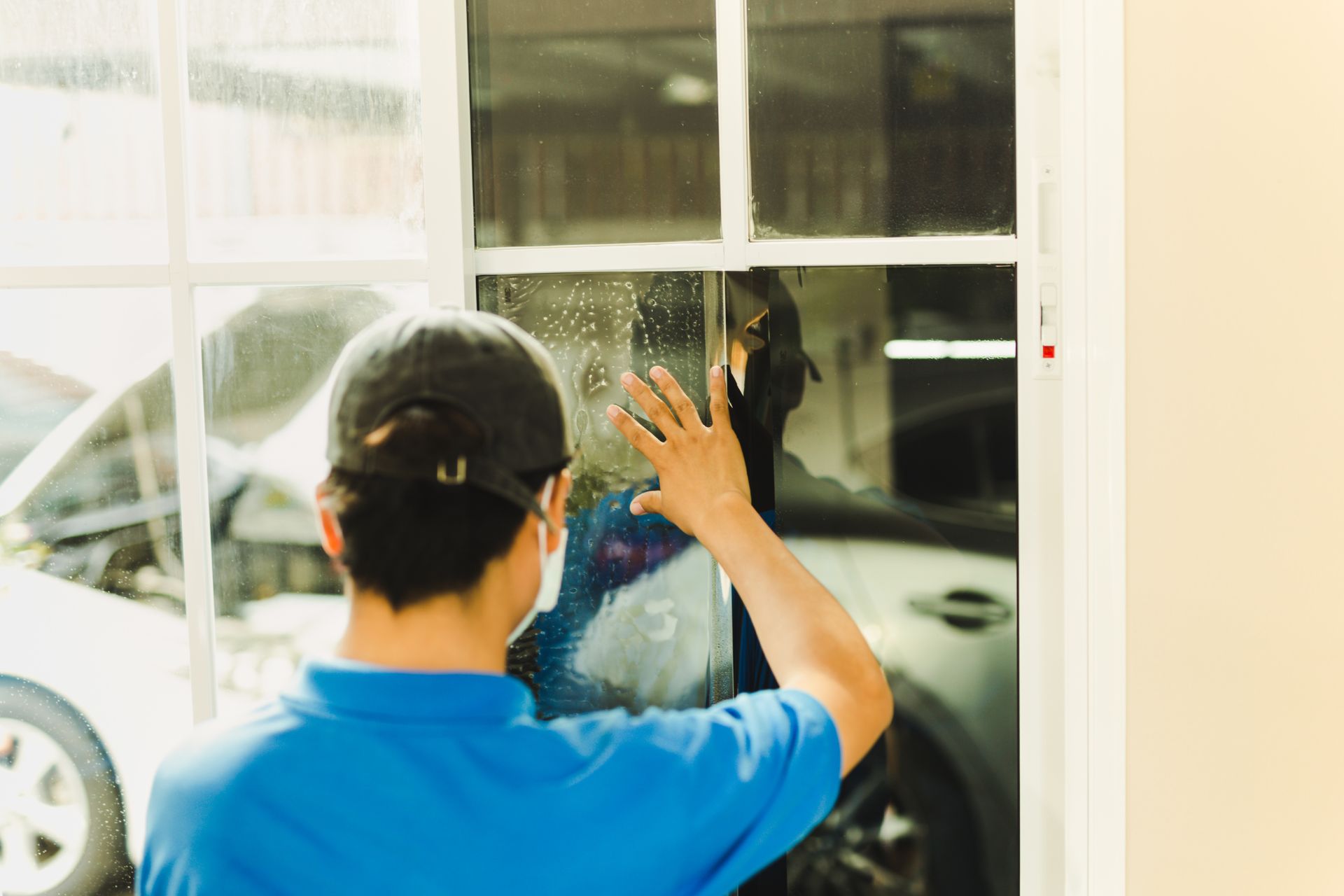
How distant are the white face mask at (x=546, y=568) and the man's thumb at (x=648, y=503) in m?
0.31

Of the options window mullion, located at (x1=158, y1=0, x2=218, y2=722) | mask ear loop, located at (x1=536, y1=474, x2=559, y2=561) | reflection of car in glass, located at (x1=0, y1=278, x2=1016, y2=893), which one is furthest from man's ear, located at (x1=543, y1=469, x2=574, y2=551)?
window mullion, located at (x1=158, y1=0, x2=218, y2=722)

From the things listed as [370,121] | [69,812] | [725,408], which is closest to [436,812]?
[725,408]

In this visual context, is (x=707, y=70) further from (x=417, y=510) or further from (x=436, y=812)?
(x=436, y=812)

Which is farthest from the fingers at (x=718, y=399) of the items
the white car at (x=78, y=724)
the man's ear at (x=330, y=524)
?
the white car at (x=78, y=724)

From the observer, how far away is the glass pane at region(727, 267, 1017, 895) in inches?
47.5

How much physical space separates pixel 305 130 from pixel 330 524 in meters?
0.74

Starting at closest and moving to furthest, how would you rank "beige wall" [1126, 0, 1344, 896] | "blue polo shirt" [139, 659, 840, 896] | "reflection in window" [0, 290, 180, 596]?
1. "blue polo shirt" [139, 659, 840, 896]
2. "beige wall" [1126, 0, 1344, 896]
3. "reflection in window" [0, 290, 180, 596]

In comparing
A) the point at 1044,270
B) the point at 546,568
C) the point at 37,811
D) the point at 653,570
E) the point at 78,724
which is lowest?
the point at 37,811

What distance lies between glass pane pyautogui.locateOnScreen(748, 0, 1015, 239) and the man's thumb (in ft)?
1.11

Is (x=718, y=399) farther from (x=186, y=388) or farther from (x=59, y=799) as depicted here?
(x=59, y=799)

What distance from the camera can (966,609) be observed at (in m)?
1.23

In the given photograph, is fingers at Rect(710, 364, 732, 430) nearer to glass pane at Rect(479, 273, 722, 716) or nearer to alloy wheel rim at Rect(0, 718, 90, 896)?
glass pane at Rect(479, 273, 722, 716)

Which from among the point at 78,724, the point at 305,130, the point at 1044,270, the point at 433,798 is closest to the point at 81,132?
the point at 305,130

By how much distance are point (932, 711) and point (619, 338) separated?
0.59m
